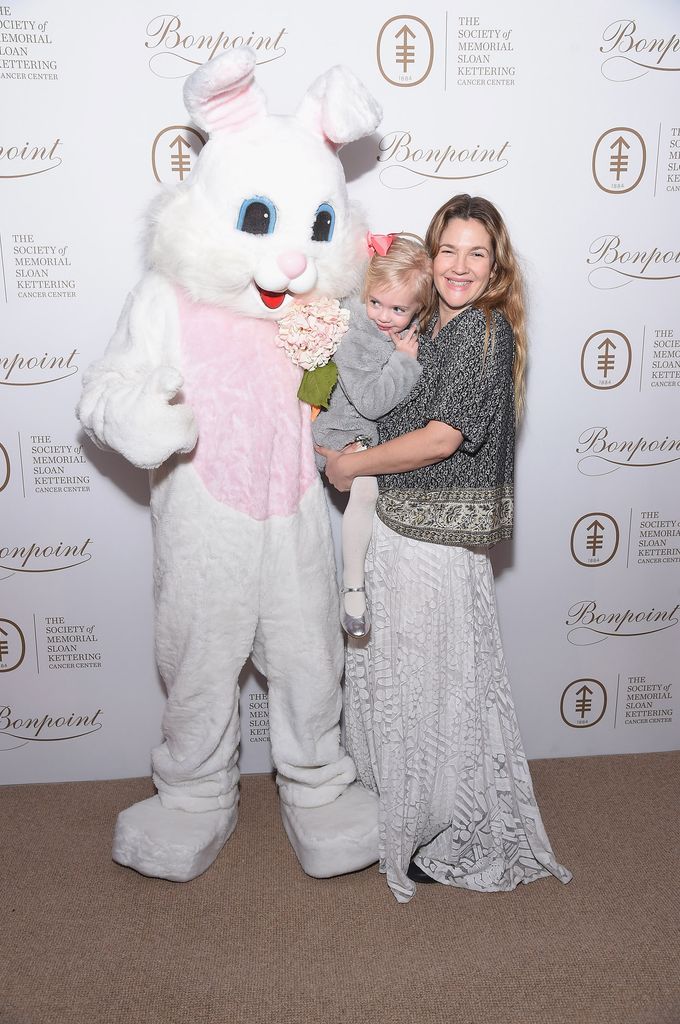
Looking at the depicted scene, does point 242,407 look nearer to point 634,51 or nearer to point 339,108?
point 339,108

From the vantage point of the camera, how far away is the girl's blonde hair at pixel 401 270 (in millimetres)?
1935

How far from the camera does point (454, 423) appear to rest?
73.2 inches

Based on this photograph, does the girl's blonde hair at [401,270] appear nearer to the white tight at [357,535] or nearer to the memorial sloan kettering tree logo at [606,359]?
the white tight at [357,535]

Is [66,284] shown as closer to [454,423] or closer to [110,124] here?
[110,124]

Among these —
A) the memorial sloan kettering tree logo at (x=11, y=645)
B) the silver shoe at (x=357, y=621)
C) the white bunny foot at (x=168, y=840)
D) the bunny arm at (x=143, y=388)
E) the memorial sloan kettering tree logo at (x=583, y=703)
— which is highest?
the bunny arm at (x=143, y=388)

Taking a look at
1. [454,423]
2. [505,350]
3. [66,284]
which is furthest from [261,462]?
[66,284]

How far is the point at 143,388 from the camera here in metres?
1.85

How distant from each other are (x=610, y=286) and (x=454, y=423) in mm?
855

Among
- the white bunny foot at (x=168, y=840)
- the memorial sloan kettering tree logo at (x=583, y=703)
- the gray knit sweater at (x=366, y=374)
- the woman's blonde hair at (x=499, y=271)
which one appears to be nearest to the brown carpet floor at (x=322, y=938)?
the white bunny foot at (x=168, y=840)

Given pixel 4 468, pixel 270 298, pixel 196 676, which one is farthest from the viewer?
pixel 4 468

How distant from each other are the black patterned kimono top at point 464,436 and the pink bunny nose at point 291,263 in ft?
1.14

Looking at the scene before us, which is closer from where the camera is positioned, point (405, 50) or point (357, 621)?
point (357, 621)

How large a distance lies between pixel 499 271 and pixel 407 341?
10.0 inches

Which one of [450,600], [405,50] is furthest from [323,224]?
[450,600]
